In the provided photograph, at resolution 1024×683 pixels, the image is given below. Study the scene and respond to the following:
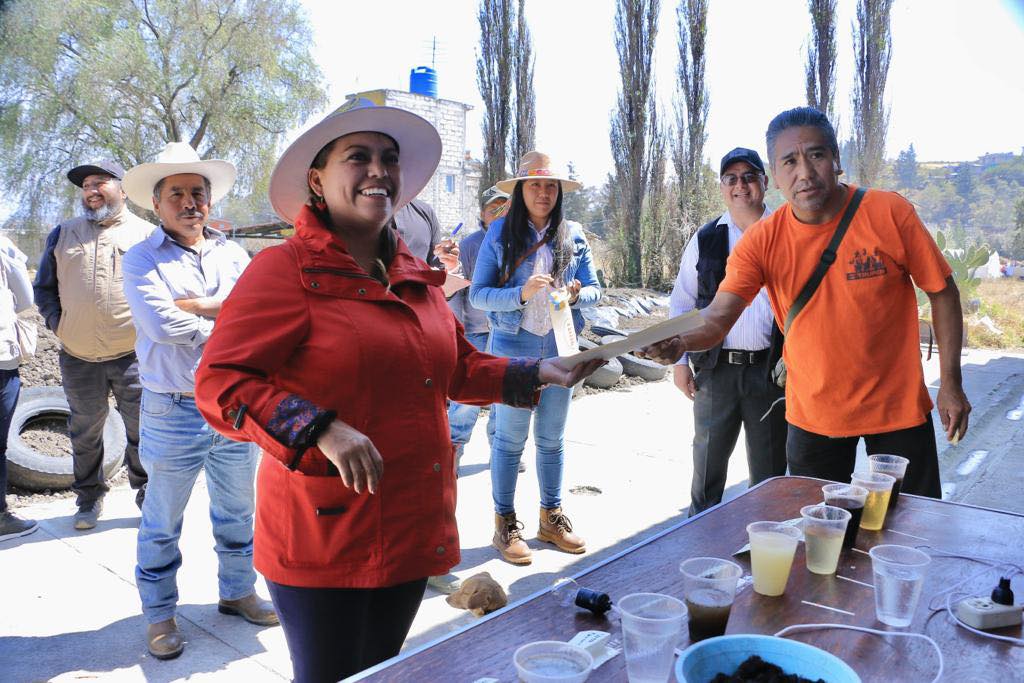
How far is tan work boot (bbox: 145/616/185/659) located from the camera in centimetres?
308

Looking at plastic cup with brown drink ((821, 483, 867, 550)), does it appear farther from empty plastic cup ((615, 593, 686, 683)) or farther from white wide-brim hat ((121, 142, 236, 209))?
white wide-brim hat ((121, 142, 236, 209))

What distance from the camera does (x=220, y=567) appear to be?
3469 millimetres

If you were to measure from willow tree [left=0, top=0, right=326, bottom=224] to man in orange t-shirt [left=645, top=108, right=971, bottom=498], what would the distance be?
22527mm

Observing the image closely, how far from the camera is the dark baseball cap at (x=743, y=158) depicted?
369 cm

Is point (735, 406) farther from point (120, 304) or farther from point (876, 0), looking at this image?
point (876, 0)

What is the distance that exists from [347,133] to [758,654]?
1.56 meters

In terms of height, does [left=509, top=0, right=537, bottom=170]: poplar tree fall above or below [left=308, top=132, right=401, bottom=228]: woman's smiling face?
above

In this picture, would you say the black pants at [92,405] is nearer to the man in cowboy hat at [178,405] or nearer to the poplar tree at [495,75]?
the man in cowboy hat at [178,405]

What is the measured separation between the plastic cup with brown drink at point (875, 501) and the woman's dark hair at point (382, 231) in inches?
54.8

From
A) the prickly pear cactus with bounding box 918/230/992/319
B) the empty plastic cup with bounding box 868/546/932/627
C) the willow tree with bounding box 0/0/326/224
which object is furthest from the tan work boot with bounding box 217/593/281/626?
the willow tree with bounding box 0/0/326/224

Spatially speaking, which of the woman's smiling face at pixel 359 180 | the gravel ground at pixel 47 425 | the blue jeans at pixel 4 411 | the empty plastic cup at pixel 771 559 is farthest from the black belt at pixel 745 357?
the gravel ground at pixel 47 425

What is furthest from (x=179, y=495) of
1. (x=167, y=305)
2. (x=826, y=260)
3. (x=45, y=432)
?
(x=45, y=432)

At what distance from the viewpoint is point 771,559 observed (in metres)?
1.61

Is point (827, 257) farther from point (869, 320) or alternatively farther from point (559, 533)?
point (559, 533)
